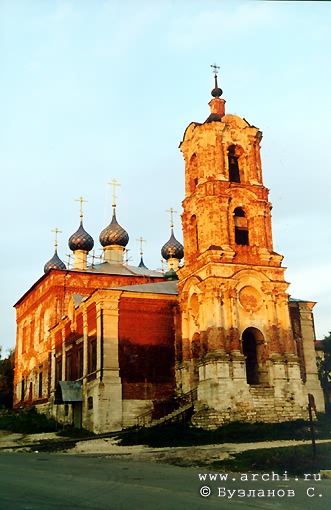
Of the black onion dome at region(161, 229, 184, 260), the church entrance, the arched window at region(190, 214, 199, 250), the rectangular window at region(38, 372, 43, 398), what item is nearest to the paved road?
the church entrance

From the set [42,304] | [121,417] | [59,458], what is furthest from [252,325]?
[42,304]

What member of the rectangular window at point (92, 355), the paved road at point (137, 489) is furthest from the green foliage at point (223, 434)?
the paved road at point (137, 489)

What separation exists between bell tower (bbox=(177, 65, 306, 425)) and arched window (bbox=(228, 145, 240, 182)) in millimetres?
55

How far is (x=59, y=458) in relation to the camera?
18469 millimetres

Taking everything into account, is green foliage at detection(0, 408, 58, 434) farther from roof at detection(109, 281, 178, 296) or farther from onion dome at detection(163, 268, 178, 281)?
onion dome at detection(163, 268, 178, 281)

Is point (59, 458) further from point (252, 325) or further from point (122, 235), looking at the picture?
point (122, 235)

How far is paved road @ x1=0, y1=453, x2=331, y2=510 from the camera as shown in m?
9.85

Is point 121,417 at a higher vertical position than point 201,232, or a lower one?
lower

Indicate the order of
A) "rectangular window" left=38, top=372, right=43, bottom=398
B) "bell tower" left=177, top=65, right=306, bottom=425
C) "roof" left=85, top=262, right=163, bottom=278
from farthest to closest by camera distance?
"roof" left=85, top=262, right=163, bottom=278
"rectangular window" left=38, top=372, right=43, bottom=398
"bell tower" left=177, top=65, right=306, bottom=425

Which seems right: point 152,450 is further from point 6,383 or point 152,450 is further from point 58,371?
point 6,383

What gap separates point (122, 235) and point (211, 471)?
31.4m

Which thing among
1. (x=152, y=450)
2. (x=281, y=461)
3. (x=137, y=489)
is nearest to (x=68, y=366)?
(x=152, y=450)

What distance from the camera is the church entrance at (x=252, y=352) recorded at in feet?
90.8

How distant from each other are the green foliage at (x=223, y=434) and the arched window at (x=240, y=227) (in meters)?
9.56
